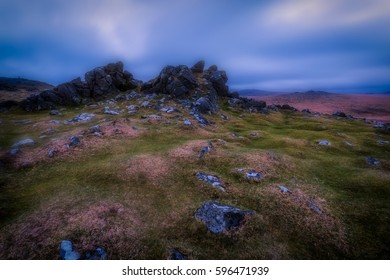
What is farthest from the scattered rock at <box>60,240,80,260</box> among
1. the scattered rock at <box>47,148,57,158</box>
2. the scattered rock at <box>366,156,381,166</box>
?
the scattered rock at <box>366,156,381,166</box>

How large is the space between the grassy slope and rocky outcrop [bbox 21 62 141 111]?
1854 inches

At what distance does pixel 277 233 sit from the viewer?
18.4 m

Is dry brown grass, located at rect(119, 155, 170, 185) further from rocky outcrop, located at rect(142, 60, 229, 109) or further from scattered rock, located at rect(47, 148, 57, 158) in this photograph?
rocky outcrop, located at rect(142, 60, 229, 109)

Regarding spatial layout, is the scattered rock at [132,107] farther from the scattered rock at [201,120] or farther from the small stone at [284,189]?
the small stone at [284,189]

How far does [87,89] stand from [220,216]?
86.1m

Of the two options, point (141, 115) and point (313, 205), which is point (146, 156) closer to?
point (313, 205)

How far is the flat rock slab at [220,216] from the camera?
18.5 metres

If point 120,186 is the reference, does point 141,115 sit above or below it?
above

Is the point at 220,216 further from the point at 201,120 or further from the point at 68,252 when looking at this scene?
the point at 201,120

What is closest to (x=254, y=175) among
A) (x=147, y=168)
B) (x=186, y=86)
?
(x=147, y=168)

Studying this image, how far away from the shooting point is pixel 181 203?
22.0 metres

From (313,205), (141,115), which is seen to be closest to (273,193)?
(313,205)

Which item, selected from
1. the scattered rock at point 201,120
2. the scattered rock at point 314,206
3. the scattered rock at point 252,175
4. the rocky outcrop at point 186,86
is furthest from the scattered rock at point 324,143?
the rocky outcrop at point 186,86

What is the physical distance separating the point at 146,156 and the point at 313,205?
2151 cm
